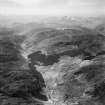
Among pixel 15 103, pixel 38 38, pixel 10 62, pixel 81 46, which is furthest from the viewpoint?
pixel 38 38

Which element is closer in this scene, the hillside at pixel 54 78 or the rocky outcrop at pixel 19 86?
the rocky outcrop at pixel 19 86

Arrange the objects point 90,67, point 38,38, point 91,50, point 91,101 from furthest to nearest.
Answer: point 38,38
point 91,50
point 90,67
point 91,101

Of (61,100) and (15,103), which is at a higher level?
(15,103)

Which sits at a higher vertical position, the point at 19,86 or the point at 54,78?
the point at 19,86

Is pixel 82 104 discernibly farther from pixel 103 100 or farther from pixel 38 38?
pixel 38 38

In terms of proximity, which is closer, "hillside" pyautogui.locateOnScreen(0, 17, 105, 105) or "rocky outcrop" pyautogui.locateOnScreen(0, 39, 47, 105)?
"rocky outcrop" pyautogui.locateOnScreen(0, 39, 47, 105)

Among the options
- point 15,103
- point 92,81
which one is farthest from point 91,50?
point 15,103

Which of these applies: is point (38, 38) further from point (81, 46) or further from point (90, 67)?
point (90, 67)

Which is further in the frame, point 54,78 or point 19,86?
point 54,78

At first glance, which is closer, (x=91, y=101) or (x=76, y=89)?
(x=91, y=101)
